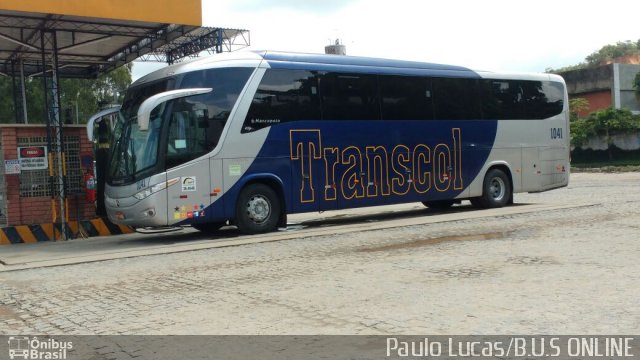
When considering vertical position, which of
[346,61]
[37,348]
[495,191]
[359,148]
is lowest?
[37,348]

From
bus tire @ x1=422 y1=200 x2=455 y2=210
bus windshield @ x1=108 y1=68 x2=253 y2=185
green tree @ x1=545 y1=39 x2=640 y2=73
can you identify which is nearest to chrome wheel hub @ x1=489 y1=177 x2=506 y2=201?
bus tire @ x1=422 y1=200 x2=455 y2=210

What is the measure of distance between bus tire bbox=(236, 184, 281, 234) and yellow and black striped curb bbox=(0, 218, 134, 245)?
4.01 m

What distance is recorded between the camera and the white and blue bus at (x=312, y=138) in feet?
40.0

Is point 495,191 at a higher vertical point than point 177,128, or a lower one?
lower

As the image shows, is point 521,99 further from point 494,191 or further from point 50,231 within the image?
point 50,231

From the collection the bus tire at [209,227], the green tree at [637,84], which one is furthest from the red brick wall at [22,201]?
the green tree at [637,84]

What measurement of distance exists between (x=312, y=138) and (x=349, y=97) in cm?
141

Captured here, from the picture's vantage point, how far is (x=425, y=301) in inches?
250

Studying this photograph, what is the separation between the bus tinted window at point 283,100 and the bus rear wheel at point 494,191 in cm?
586

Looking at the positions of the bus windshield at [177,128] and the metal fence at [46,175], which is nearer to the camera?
the bus windshield at [177,128]

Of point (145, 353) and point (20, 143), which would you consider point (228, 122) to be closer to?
point (20, 143)

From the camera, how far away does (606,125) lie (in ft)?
135

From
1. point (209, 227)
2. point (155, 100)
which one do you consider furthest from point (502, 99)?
point (155, 100)

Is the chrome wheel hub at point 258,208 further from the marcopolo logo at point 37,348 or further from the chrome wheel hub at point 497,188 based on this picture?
the marcopolo logo at point 37,348
